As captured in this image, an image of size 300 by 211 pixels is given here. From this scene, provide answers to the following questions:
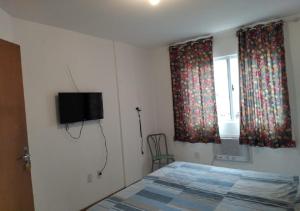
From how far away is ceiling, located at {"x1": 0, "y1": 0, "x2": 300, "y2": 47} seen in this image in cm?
215

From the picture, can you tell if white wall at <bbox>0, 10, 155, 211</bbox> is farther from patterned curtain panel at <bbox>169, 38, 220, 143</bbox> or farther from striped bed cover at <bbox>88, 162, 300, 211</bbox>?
striped bed cover at <bbox>88, 162, 300, 211</bbox>

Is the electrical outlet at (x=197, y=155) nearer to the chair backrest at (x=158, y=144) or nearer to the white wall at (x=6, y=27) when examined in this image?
the chair backrest at (x=158, y=144)

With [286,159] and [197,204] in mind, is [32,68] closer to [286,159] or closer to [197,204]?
[197,204]

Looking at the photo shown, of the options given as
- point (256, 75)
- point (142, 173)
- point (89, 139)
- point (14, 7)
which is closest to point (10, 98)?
point (14, 7)

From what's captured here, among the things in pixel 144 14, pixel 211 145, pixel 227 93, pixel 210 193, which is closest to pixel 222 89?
pixel 227 93

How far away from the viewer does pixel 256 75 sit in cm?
304

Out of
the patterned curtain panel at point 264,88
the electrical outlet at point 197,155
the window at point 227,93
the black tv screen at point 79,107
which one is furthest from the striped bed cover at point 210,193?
the electrical outlet at point 197,155

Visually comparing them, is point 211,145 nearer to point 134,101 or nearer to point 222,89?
point 222,89

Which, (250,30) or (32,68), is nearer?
(32,68)

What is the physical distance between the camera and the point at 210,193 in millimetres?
1764

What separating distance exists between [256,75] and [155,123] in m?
2.02

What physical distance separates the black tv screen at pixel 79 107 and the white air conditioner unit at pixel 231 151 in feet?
6.54

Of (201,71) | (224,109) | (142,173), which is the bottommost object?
(142,173)

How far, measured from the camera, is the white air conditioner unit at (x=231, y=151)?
3.28 metres
